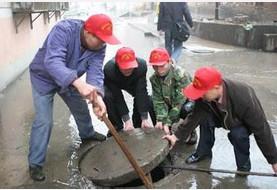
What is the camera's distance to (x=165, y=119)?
4.43 meters

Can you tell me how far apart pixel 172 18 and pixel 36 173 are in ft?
15.6

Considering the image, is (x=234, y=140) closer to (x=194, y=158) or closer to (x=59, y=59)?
(x=194, y=158)

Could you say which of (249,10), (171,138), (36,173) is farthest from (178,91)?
(249,10)

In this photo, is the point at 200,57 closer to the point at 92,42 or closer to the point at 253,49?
the point at 253,49

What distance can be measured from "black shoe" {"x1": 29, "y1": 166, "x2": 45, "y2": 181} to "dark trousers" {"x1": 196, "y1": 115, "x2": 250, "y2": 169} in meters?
1.51

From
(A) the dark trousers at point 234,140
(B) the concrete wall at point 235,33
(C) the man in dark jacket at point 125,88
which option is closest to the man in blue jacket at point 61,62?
(C) the man in dark jacket at point 125,88

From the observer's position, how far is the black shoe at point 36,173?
3836mm

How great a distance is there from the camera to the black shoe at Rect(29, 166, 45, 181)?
3836 mm

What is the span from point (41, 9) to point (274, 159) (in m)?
7.58

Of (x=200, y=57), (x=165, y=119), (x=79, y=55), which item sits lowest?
(x=200, y=57)

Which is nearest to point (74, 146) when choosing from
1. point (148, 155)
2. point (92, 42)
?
point (148, 155)

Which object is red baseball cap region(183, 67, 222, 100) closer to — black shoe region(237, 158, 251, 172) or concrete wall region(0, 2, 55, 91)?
black shoe region(237, 158, 251, 172)

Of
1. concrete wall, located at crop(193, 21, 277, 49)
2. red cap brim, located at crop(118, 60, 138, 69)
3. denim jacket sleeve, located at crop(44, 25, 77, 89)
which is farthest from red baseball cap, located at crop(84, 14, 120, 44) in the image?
concrete wall, located at crop(193, 21, 277, 49)

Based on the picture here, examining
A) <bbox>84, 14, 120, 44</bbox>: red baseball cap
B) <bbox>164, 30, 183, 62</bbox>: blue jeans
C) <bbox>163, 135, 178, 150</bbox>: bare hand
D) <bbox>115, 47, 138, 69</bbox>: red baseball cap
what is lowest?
<bbox>163, 135, 178, 150</bbox>: bare hand
